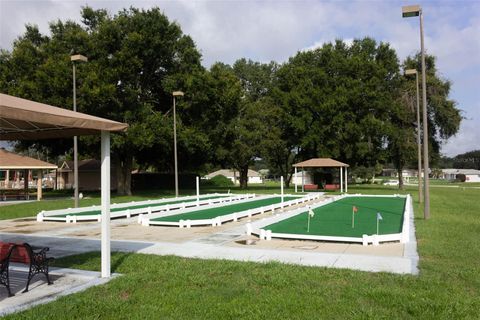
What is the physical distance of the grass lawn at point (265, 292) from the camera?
5828mm

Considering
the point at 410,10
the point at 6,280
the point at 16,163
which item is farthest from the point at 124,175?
the point at 6,280

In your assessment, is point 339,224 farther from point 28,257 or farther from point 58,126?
point 28,257

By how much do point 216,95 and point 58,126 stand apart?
29210mm

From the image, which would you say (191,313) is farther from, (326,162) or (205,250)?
(326,162)

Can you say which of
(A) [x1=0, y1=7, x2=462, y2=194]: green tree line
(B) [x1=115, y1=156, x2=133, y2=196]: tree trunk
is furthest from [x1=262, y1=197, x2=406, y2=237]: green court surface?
(B) [x1=115, y1=156, x2=133, y2=196]: tree trunk

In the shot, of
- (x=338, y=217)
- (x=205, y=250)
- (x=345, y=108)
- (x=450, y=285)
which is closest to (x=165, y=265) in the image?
(x=205, y=250)

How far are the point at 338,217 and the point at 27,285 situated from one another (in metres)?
13.5

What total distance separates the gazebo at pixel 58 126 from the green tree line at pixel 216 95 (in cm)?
2207

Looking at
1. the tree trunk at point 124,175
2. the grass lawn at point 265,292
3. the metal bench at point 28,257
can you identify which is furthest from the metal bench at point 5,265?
the tree trunk at point 124,175

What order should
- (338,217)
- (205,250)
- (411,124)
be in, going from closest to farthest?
(205,250) < (338,217) < (411,124)

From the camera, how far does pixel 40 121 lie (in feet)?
22.1

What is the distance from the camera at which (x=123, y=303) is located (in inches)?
245

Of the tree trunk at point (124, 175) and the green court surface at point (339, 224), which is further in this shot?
the tree trunk at point (124, 175)

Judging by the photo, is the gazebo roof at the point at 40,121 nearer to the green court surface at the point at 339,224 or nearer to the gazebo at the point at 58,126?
the gazebo at the point at 58,126
